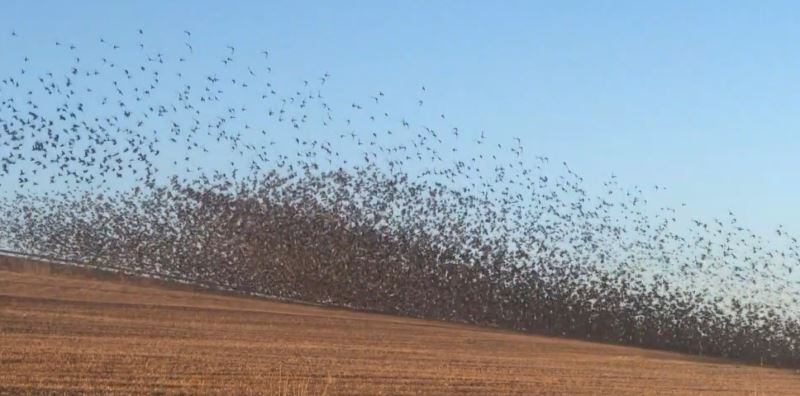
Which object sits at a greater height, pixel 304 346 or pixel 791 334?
pixel 791 334

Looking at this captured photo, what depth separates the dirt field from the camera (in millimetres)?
18734

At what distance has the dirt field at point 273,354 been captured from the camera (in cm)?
1873

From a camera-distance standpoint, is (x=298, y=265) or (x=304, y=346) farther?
(x=298, y=265)

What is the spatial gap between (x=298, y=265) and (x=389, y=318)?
4.49 m

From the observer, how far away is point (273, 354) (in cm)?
2448

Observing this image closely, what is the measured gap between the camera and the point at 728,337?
151ft

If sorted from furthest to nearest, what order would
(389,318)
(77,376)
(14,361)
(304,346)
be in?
(389,318) < (304,346) < (14,361) < (77,376)

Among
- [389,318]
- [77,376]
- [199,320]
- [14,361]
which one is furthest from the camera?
[389,318]

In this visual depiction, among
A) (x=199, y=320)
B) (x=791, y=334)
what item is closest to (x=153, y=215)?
(x=199, y=320)

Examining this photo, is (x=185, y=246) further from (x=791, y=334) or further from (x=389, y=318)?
(x=791, y=334)

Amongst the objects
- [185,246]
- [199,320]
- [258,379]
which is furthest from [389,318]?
[258,379]

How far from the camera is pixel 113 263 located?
48.8 meters

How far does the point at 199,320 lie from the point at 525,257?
15510 millimetres

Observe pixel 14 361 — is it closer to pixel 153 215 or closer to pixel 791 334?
pixel 153 215
